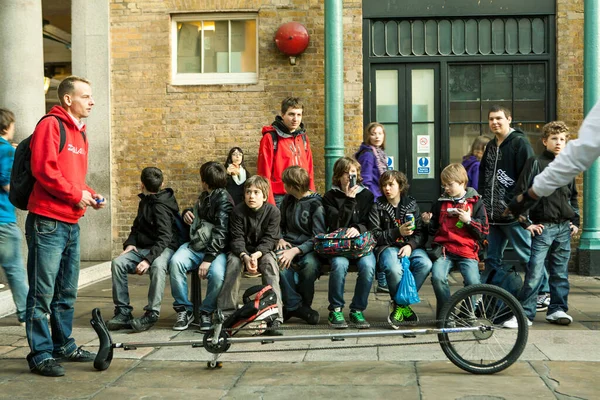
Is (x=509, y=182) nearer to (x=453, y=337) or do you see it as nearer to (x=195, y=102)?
(x=453, y=337)

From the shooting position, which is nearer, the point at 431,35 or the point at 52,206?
the point at 52,206

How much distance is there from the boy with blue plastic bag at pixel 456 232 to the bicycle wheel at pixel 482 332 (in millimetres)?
1263

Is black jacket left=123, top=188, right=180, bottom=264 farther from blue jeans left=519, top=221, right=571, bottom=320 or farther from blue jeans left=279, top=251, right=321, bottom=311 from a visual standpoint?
blue jeans left=519, top=221, right=571, bottom=320

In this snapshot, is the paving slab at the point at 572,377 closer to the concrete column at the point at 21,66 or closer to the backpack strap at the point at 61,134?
the backpack strap at the point at 61,134

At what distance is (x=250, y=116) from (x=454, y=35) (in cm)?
298

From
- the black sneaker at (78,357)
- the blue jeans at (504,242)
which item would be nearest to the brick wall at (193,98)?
the blue jeans at (504,242)

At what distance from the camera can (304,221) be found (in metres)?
7.14

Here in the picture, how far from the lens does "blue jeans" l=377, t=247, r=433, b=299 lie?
6848 mm

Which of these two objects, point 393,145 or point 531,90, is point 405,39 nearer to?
point 393,145

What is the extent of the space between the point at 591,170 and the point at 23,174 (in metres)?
7.12

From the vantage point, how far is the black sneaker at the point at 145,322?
6871mm

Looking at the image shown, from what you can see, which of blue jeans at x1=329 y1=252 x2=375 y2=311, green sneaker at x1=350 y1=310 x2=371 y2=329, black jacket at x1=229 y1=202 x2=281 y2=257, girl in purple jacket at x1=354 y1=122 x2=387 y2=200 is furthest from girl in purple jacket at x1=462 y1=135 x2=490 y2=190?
black jacket at x1=229 y1=202 x2=281 y2=257

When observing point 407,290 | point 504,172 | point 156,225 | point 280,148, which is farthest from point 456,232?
point 156,225

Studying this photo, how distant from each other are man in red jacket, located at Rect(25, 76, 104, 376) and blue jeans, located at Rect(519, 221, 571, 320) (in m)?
3.61
